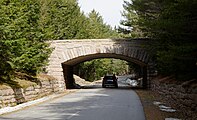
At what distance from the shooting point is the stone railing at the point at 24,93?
59.3ft

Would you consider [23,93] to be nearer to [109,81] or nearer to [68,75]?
[68,75]

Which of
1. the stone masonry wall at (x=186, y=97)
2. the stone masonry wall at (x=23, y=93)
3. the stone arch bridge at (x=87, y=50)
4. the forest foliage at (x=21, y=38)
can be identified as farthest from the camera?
the stone arch bridge at (x=87, y=50)

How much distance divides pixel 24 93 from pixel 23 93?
0.17m

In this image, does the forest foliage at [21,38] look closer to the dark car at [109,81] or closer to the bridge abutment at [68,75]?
the bridge abutment at [68,75]

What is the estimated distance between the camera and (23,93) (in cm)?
2116

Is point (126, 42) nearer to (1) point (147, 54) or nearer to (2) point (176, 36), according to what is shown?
(1) point (147, 54)

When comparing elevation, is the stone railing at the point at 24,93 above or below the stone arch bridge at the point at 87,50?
below

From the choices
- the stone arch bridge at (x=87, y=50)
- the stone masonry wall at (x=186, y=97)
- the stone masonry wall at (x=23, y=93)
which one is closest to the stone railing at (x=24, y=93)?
the stone masonry wall at (x=23, y=93)

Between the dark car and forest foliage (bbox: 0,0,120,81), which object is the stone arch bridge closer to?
forest foliage (bbox: 0,0,120,81)

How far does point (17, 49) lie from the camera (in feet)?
62.7

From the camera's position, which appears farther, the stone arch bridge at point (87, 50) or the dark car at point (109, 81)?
the dark car at point (109, 81)

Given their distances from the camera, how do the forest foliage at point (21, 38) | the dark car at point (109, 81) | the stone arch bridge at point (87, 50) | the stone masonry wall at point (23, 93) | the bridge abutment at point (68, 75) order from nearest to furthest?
the forest foliage at point (21, 38) → the stone masonry wall at point (23, 93) → the stone arch bridge at point (87, 50) → the bridge abutment at point (68, 75) → the dark car at point (109, 81)

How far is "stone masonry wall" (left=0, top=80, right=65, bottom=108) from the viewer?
59.3 feet

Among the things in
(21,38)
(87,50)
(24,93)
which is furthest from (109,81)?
(21,38)
